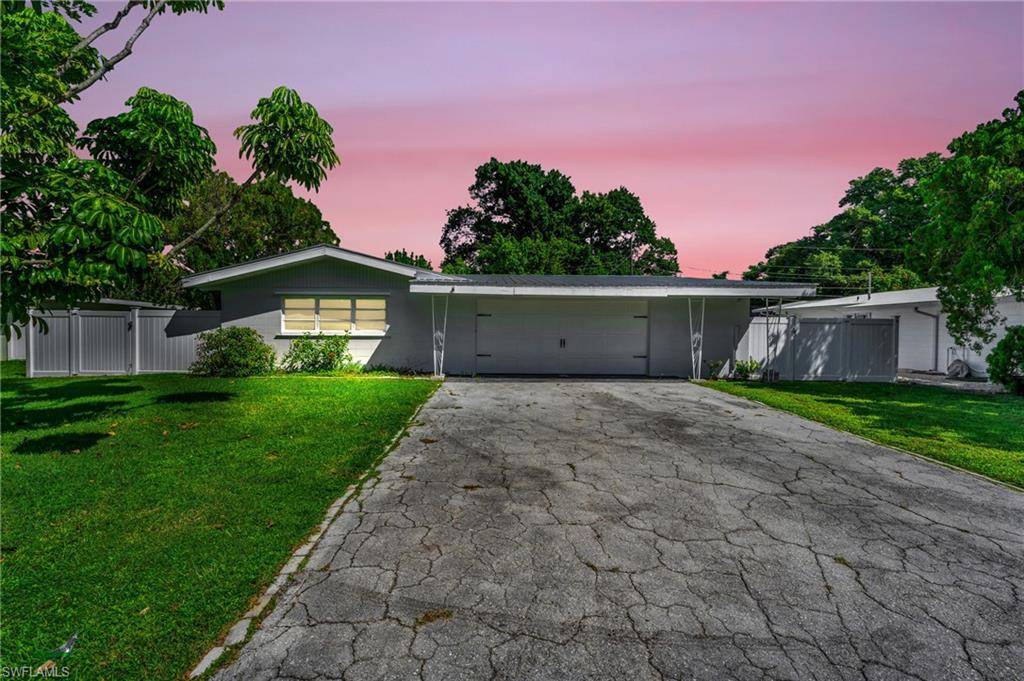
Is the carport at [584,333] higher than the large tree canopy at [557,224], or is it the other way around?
the large tree canopy at [557,224]

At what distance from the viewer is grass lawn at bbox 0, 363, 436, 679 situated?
2.33m

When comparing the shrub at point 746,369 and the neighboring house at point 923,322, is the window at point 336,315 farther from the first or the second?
the neighboring house at point 923,322

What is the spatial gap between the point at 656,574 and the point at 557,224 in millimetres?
35541

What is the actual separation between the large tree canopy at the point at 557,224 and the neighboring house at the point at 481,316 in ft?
66.8

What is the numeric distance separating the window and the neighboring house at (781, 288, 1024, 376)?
1664 cm

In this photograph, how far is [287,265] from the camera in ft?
42.0

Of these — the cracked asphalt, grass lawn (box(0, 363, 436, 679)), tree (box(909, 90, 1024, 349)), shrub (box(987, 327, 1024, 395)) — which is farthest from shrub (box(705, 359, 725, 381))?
grass lawn (box(0, 363, 436, 679))

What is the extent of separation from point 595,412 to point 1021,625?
5854 millimetres

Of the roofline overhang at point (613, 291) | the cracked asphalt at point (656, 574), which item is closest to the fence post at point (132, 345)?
the roofline overhang at point (613, 291)

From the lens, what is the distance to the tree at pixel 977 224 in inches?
411

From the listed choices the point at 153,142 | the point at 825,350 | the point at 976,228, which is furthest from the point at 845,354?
the point at 153,142

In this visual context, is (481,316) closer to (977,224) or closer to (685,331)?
(685,331)

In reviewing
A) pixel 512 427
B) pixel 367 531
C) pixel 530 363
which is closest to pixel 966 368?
pixel 530 363

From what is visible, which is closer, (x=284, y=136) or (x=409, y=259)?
(x=284, y=136)
